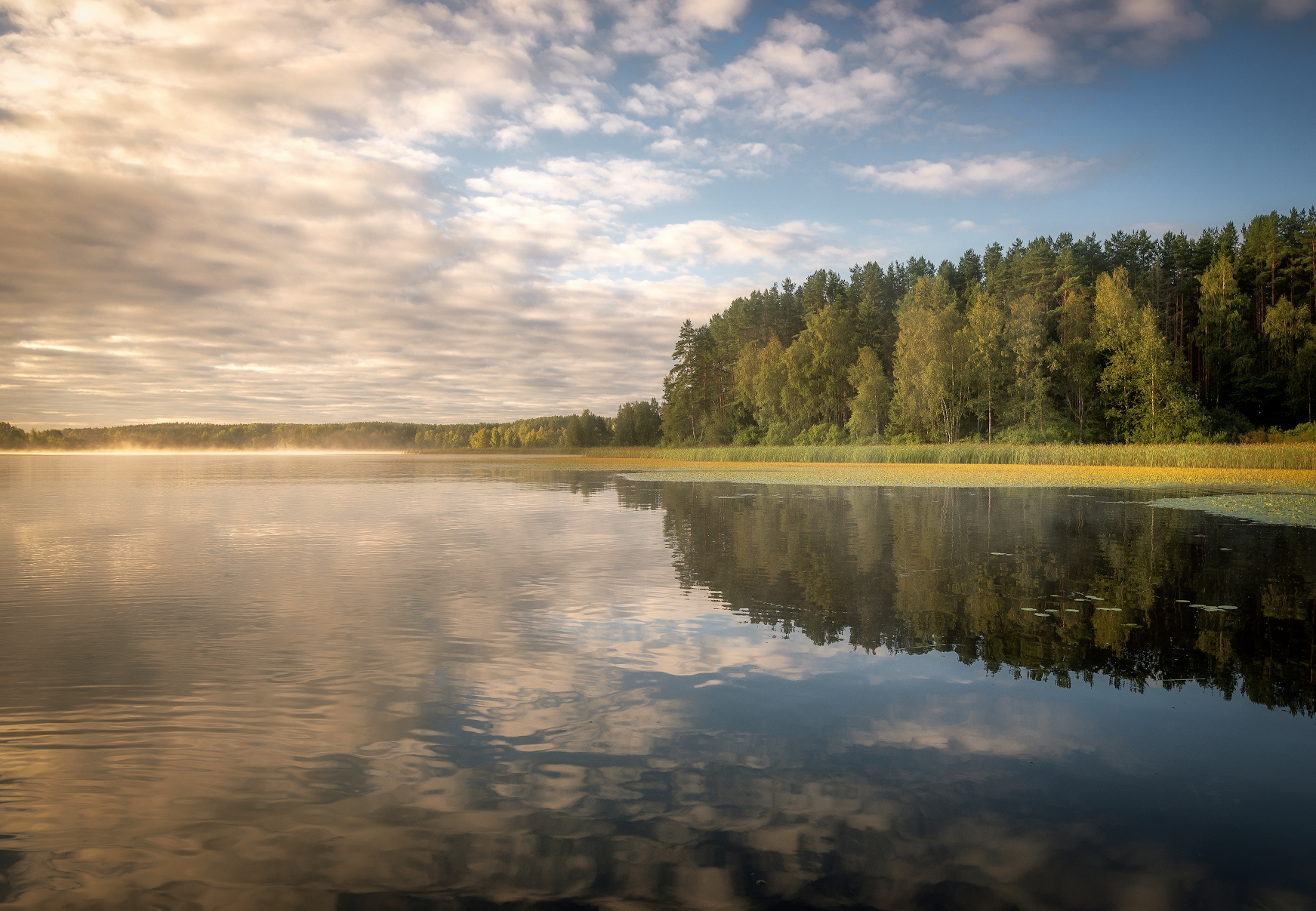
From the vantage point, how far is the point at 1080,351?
79.9 m

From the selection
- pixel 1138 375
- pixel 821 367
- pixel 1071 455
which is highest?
pixel 821 367

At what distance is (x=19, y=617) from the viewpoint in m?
11.3

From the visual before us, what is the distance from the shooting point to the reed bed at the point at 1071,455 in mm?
46031

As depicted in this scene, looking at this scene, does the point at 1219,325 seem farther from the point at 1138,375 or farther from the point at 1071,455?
the point at 1071,455

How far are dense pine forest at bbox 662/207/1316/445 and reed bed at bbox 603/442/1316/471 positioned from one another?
494 inches

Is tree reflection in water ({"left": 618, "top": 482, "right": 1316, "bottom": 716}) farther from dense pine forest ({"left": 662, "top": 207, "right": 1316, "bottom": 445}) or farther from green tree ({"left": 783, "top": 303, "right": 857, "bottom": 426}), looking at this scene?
green tree ({"left": 783, "top": 303, "right": 857, "bottom": 426})

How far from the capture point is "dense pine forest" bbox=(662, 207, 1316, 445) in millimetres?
73625

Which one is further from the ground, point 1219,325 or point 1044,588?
point 1219,325

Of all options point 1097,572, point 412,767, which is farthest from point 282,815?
point 1097,572

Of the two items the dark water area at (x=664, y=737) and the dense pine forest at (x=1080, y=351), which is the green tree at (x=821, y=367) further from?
the dark water area at (x=664, y=737)

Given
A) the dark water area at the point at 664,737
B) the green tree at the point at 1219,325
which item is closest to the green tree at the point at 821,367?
the green tree at the point at 1219,325

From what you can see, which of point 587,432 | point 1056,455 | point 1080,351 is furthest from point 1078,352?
point 587,432

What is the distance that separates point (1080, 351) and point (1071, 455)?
29.8 m

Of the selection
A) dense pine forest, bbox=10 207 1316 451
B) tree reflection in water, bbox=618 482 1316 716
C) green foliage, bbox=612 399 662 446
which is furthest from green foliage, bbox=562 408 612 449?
tree reflection in water, bbox=618 482 1316 716
